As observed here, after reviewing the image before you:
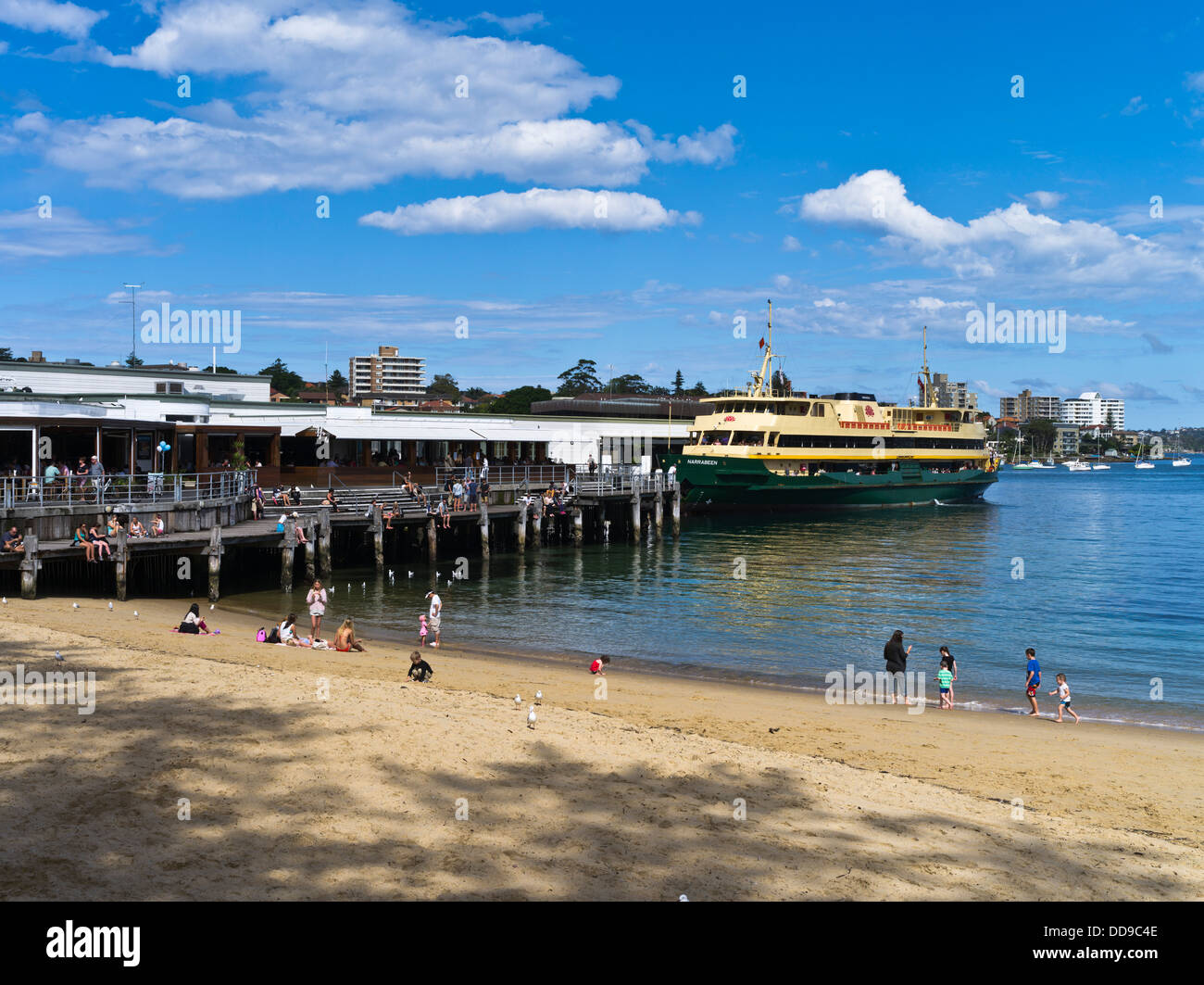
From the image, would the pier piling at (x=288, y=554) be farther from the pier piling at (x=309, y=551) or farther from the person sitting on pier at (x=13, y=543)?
the person sitting on pier at (x=13, y=543)

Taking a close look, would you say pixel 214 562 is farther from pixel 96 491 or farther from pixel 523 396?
pixel 523 396

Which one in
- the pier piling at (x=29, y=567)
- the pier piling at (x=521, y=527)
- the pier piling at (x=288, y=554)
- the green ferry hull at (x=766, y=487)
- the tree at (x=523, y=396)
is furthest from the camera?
the tree at (x=523, y=396)

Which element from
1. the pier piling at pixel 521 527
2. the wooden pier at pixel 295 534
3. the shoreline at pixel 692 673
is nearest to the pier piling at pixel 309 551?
the wooden pier at pixel 295 534

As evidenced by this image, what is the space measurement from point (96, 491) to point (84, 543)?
7.42 ft

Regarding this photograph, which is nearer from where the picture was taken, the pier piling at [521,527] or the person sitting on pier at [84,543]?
the person sitting on pier at [84,543]

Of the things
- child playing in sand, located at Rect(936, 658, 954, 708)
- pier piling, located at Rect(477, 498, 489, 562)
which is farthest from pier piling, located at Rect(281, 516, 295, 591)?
child playing in sand, located at Rect(936, 658, 954, 708)

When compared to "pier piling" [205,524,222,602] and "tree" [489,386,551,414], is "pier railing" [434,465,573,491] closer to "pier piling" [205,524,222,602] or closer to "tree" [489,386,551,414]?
"pier piling" [205,524,222,602]

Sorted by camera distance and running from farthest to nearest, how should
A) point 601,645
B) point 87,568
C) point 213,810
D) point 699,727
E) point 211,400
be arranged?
point 211,400, point 87,568, point 601,645, point 699,727, point 213,810

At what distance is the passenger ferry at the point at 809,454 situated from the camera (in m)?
60.9

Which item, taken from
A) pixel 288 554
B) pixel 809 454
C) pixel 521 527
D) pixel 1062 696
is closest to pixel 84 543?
pixel 288 554

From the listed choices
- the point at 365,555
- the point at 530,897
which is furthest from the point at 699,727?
the point at 365,555

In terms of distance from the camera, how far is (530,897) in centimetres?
730
